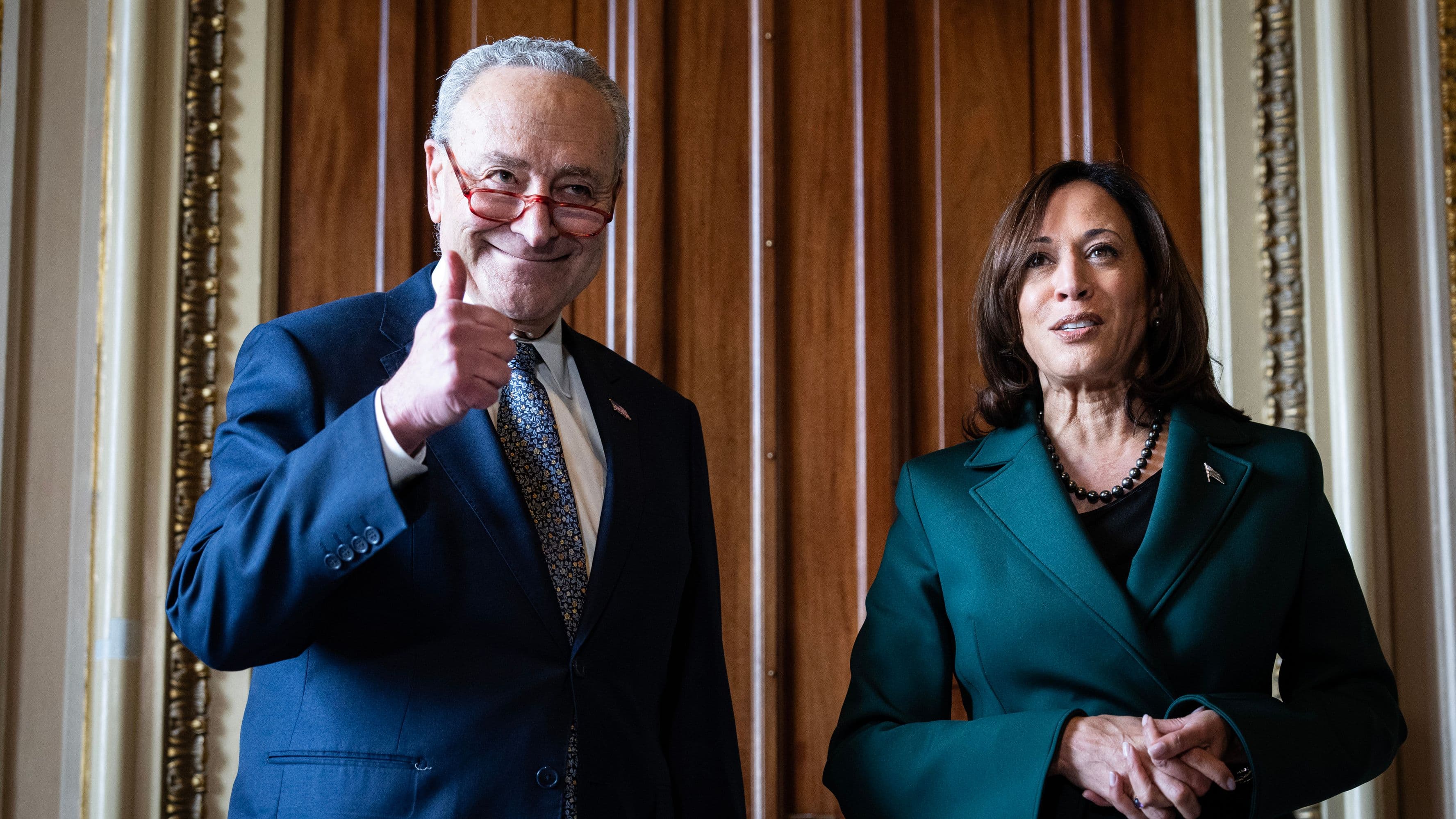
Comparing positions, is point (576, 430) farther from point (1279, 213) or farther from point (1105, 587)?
point (1279, 213)

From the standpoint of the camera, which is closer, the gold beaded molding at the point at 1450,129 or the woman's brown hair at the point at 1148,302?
the woman's brown hair at the point at 1148,302

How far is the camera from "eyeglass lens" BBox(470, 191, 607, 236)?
1.63 meters

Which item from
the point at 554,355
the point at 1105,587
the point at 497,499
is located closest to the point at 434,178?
the point at 554,355

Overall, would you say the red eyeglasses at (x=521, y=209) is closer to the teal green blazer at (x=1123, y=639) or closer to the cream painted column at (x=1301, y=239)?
the teal green blazer at (x=1123, y=639)

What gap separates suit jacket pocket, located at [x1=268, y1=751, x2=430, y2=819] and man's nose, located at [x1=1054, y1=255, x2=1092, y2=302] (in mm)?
1203

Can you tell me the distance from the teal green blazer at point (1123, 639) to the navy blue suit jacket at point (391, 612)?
40 centimetres

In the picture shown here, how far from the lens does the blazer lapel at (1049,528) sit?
1676 mm

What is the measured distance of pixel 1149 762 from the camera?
4.98 ft

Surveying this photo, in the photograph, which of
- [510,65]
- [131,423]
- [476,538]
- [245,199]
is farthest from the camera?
[245,199]

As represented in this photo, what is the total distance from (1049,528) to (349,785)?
3.46ft

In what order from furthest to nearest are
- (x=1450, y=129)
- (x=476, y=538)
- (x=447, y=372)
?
(x=1450, y=129) < (x=476, y=538) < (x=447, y=372)

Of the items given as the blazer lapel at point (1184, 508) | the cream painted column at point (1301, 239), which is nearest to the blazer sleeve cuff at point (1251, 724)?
the blazer lapel at point (1184, 508)

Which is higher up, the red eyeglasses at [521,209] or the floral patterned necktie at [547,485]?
the red eyeglasses at [521,209]

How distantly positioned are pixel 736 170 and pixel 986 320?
67cm
